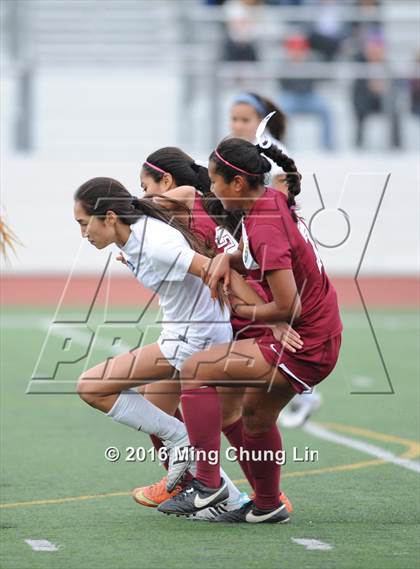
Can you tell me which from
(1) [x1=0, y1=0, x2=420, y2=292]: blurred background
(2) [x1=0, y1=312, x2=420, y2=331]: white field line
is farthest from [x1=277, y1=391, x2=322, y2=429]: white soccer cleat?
(1) [x1=0, y1=0, x2=420, y2=292]: blurred background

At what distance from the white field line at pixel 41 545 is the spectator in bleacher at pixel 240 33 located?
12083 millimetres

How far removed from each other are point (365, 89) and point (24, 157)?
15.5 feet

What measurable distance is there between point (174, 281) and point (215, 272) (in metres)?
0.43

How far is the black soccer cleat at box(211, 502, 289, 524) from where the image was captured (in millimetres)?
5426

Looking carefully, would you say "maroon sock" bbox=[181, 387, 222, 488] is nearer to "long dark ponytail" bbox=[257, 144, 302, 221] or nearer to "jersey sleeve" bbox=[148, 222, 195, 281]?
"jersey sleeve" bbox=[148, 222, 195, 281]

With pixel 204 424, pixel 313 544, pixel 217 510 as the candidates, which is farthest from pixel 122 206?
pixel 313 544

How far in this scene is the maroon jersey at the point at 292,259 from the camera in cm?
493

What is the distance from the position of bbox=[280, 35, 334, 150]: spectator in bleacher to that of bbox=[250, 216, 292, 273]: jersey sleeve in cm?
1142

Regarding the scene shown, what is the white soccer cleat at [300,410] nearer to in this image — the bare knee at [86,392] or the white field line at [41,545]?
the bare knee at [86,392]

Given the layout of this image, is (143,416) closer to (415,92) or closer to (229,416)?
(229,416)

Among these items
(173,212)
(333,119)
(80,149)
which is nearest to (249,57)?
(333,119)

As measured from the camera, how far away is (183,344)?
18.1ft

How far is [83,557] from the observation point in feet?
15.4

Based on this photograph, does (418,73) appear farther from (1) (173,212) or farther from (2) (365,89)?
(1) (173,212)
